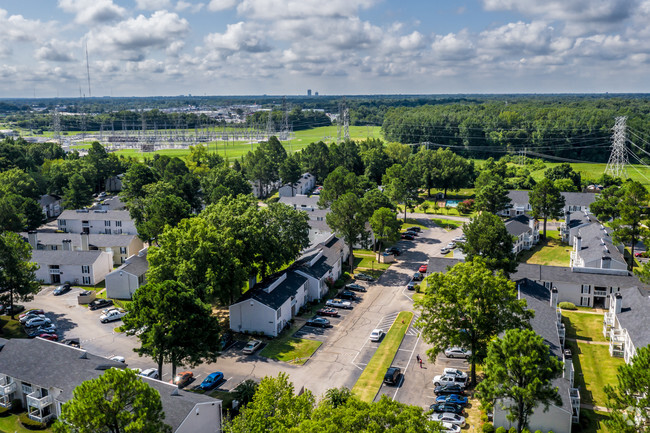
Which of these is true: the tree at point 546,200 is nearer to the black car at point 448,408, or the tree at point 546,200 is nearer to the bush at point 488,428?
the black car at point 448,408

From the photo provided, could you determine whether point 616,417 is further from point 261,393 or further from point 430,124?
point 430,124

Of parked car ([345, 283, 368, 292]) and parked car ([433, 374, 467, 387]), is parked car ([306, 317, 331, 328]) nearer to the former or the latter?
parked car ([345, 283, 368, 292])

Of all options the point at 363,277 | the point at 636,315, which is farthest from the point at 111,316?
the point at 636,315

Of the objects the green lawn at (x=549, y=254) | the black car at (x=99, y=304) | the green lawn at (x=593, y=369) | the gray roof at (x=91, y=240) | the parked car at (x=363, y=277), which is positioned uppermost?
the gray roof at (x=91, y=240)

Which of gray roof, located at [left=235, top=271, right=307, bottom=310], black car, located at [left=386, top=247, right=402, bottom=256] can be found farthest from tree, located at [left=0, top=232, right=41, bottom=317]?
black car, located at [left=386, top=247, right=402, bottom=256]

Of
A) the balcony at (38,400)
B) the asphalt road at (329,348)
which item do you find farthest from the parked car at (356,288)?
the balcony at (38,400)

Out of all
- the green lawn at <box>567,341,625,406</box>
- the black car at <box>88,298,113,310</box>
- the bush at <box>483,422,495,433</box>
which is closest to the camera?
the bush at <box>483,422,495,433</box>
